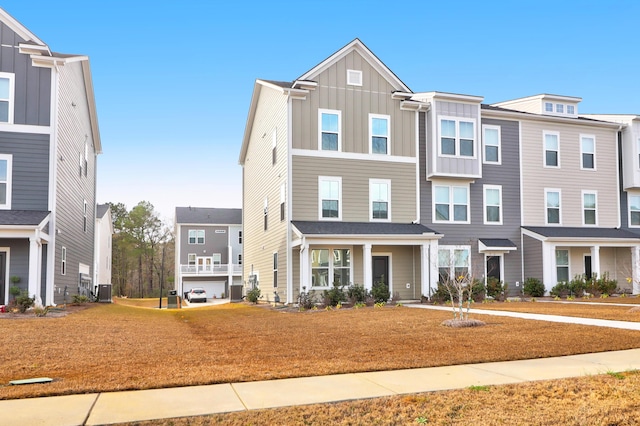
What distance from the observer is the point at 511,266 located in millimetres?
25750

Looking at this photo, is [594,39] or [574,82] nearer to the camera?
[594,39]

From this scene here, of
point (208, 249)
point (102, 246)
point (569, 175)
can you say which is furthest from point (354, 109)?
point (208, 249)

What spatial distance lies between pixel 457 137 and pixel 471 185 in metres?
2.32

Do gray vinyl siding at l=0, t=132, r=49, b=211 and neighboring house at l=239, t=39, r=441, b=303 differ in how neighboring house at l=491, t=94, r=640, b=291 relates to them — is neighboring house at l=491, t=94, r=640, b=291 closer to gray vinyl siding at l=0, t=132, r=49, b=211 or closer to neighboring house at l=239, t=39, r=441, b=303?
neighboring house at l=239, t=39, r=441, b=303

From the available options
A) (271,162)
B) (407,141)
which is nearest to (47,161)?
(271,162)

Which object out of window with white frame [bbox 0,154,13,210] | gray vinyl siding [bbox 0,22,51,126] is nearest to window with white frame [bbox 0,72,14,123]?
gray vinyl siding [bbox 0,22,51,126]

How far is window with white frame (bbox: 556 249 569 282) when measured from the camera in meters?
26.3

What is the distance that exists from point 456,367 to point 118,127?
2960 cm

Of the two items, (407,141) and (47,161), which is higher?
(407,141)

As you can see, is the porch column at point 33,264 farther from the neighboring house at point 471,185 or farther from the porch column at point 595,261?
the porch column at point 595,261

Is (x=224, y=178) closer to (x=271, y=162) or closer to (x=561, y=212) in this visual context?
(x=271, y=162)

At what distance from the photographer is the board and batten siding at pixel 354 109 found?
22703mm

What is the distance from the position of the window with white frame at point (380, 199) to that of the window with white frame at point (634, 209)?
1303cm

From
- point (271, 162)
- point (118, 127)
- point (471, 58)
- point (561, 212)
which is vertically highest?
point (471, 58)
